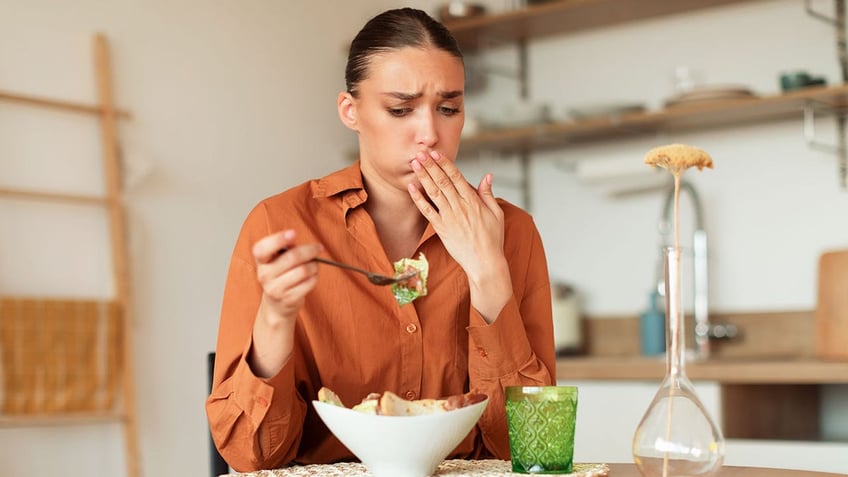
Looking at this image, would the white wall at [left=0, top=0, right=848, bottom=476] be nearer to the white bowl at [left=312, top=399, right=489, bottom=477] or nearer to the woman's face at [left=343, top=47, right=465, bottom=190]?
the woman's face at [left=343, top=47, right=465, bottom=190]

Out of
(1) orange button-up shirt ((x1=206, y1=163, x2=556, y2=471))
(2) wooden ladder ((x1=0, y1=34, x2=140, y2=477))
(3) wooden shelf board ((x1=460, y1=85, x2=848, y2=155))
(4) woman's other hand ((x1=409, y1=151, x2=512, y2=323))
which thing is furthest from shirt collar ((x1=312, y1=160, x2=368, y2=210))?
(3) wooden shelf board ((x1=460, y1=85, x2=848, y2=155))

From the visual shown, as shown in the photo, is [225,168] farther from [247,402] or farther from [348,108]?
[247,402]

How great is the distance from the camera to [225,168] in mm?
3428

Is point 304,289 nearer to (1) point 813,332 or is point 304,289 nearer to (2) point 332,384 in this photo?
(2) point 332,384

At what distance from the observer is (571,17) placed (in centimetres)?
353

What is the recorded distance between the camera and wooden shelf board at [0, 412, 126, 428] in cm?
267

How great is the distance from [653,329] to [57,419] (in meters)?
1.79

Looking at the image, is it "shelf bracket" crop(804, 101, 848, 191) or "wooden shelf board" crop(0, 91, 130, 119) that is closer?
"wooden shelf board" crop(0, 91, 130, 119)

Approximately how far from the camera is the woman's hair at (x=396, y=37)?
1.51 meters

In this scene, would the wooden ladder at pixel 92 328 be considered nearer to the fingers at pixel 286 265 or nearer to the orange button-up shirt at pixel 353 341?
the orange button-up shirt at pixel 353 341

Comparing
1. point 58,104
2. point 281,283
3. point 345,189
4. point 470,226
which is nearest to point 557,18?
point 58,104

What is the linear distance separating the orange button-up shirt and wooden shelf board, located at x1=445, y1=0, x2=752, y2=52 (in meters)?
1.96

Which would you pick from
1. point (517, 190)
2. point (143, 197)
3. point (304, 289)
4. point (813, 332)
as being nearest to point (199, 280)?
point (143, 197)

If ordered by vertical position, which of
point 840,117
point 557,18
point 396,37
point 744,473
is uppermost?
point 557,18
